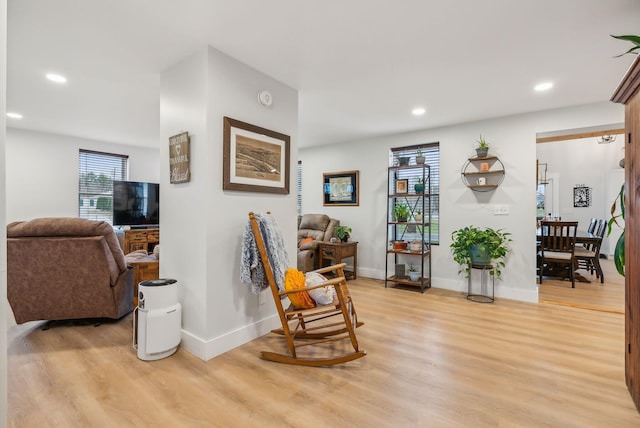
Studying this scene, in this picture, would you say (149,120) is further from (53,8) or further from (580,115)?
(580,115)

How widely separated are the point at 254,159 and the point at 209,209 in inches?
23.5

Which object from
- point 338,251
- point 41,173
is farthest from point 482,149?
point 41,173

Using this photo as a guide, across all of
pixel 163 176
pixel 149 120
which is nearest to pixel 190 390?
pixel 163 176

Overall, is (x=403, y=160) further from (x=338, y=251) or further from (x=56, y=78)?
(x=56, y=78)

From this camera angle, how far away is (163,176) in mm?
2672

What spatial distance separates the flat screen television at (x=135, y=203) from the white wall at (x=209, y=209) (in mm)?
3434

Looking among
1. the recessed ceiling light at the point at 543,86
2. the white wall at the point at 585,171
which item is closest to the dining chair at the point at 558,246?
the recessed ceiling light at the point at 543,86

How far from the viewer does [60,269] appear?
2.71 metres

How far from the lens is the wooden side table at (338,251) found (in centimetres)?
469

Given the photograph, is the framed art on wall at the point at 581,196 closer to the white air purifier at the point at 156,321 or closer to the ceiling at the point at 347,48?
the ceiling at the point at 347,48

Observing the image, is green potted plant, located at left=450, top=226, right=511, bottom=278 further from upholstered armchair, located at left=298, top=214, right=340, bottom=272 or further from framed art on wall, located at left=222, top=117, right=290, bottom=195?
framed art on wall, located at left=222, top=117, right=290, bottom=195

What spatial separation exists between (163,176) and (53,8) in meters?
1.25

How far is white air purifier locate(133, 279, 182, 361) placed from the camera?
88.2 inches

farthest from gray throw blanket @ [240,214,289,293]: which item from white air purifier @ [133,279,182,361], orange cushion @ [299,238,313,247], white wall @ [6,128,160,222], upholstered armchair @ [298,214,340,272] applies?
white wall @ [6,128,160,222]
